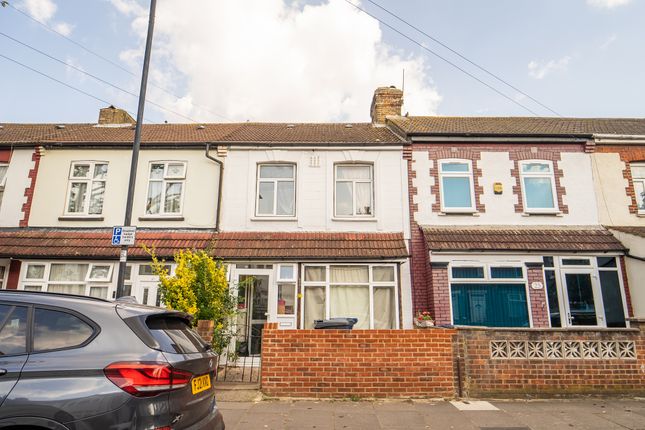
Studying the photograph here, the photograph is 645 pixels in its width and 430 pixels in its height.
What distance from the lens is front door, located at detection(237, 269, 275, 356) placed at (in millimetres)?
10164

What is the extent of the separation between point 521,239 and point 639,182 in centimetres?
476

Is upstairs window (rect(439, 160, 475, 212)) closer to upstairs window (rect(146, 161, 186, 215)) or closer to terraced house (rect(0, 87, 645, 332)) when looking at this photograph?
terraced house (rect(0, 87, 645, 332))

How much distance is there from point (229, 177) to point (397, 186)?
16.7ft

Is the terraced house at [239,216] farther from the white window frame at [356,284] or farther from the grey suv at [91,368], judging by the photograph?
the grey suv at [91,368]

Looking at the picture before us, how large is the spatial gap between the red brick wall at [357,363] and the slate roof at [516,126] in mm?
7190

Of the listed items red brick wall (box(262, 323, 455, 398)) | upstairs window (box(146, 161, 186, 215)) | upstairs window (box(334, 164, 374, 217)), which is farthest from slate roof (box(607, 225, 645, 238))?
upstairs window (box(146, 161, 186, 215))

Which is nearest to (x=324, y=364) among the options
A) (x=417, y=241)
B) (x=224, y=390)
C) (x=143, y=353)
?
(x=224, y=390)

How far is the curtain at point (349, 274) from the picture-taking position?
1062 centimetres

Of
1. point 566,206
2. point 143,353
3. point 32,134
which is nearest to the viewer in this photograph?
point 143,353

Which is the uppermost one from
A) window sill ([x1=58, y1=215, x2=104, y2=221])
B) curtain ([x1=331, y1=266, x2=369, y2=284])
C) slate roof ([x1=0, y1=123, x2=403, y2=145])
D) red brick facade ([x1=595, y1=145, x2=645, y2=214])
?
slate roof ([x1=0, y1=123, x2=403, y2=145])

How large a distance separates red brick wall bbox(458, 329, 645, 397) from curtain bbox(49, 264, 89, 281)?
10.1 meters

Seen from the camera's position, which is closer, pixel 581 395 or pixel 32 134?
pixel 581 395

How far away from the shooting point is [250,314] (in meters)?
10.4

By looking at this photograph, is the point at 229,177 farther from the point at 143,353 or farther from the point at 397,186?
the point at 143,353
